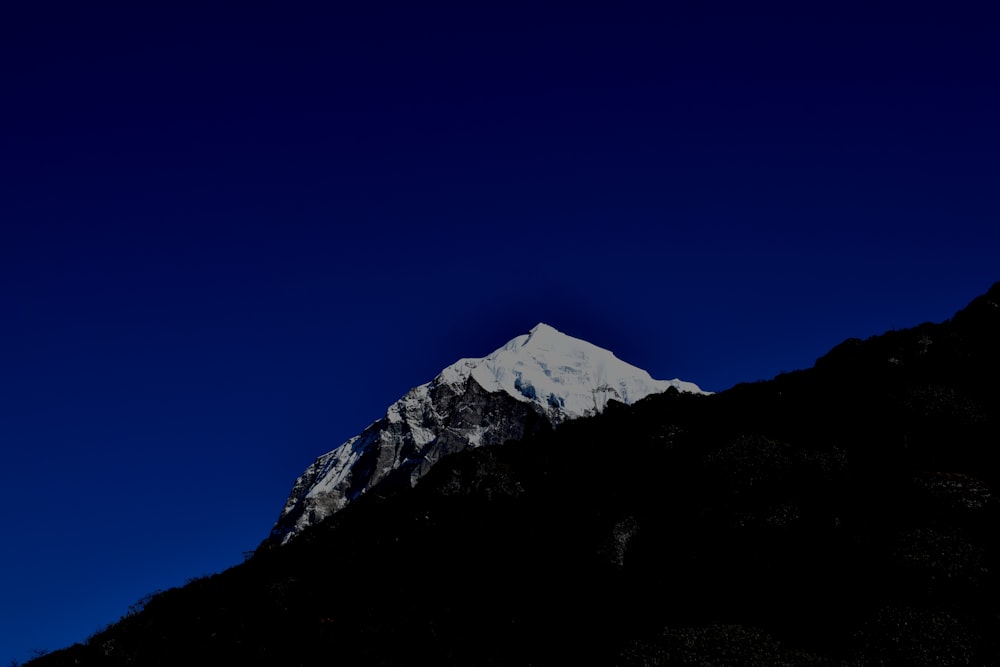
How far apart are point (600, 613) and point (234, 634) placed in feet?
72.7

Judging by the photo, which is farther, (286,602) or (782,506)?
(286,602)

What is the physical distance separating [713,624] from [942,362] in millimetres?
24955

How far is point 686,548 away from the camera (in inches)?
1853

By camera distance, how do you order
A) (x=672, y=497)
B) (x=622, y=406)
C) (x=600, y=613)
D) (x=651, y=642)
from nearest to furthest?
(x=651, y=642) → (x=600, y=613) → (x=672, y=497) → (x=622, y=406)

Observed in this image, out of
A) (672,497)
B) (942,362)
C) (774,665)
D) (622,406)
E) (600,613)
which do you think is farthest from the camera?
(622,406)

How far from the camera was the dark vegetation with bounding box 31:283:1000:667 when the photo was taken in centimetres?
4103

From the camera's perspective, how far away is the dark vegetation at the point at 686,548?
135 ft

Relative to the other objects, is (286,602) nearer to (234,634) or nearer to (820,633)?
(234,634)

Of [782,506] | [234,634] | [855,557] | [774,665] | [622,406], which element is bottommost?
[774,665]

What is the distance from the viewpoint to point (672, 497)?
5116 centimetres

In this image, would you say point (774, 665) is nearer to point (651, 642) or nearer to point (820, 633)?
point (820, 633)

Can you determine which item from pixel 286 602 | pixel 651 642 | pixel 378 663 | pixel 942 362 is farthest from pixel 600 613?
pixel 942 362

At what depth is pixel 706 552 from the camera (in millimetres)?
46219

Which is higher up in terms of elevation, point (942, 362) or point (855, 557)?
point (942, 362)
